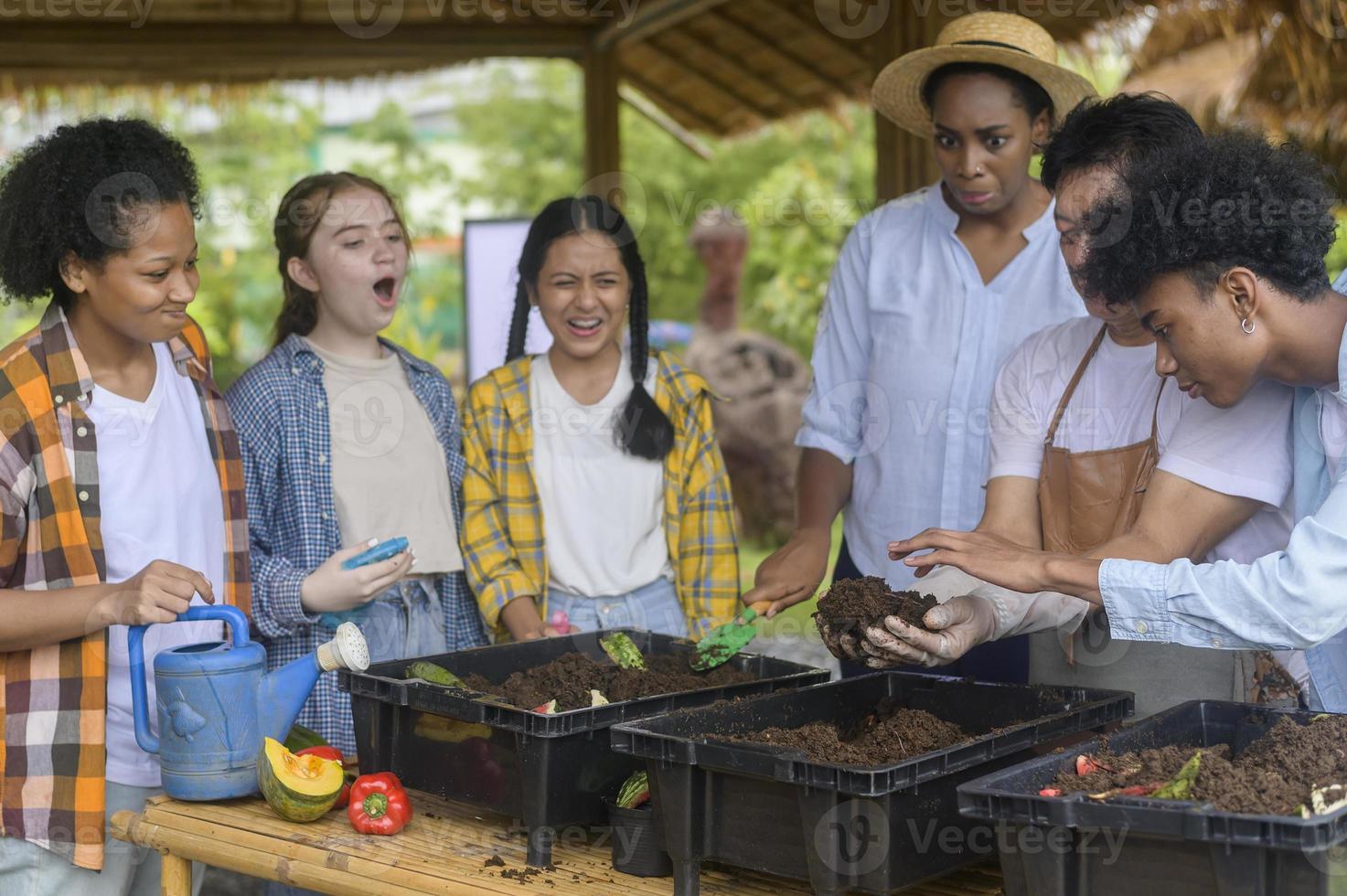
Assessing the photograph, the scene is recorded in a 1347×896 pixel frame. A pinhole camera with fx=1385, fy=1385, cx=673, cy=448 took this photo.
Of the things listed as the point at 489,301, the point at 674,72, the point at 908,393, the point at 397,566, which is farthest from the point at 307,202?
the point at 674,72

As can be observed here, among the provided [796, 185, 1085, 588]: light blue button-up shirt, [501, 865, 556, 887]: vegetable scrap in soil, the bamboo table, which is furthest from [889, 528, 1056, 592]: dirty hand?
[796, 185, 1085, 588]: light blue button-up shirt

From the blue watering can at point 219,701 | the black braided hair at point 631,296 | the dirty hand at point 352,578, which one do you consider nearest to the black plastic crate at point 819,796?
the blue watering can at point 219,701

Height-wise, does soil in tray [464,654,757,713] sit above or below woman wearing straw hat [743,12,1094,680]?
below

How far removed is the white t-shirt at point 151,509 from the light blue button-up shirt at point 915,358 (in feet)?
4.65

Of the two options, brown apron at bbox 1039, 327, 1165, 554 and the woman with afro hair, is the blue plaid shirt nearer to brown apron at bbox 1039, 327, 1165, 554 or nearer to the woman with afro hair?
the woman with afro hair

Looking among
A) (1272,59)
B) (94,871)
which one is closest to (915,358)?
(94,871)

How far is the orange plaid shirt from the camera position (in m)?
2.46

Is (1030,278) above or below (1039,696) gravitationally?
above

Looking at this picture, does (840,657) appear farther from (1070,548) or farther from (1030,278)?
(1030,278)

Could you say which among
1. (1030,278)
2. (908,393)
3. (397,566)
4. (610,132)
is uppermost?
(610,132)

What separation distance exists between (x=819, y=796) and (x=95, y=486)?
58.2 inches

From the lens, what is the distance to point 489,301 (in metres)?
6.22

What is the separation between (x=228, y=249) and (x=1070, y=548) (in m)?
12.0

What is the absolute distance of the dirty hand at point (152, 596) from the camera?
2330 millimetres
